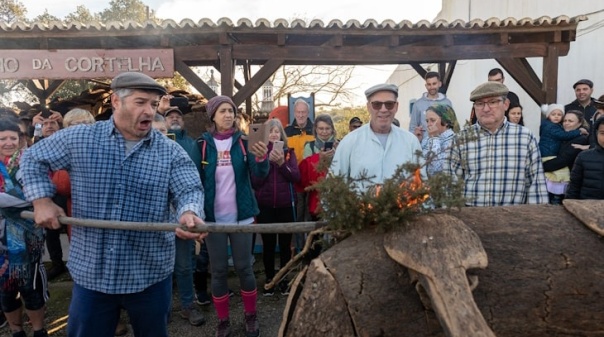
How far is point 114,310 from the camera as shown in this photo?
2.36m

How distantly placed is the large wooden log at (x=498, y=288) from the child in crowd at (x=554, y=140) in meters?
3.33

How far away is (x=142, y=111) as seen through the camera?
226 cm

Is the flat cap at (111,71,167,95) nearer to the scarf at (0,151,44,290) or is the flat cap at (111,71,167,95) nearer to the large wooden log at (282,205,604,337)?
Answer: the large wooden log at (282,205,604,337)

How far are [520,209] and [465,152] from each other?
0.93m

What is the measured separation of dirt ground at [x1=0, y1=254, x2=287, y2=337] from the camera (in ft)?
12.2

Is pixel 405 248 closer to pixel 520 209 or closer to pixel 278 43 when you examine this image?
pixel 520 209

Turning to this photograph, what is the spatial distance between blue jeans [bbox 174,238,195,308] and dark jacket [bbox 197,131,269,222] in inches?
23.2

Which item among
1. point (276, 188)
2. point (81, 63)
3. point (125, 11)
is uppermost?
point (125, 11)

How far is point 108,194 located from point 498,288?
6.27 feet

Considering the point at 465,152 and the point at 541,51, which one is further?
the point at 541,51

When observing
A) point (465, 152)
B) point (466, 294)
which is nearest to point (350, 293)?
point (466, 294)

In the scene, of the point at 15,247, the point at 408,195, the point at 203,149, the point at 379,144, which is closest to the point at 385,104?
the point at 379,144

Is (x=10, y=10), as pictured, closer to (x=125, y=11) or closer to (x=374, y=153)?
(x=125, y=11)

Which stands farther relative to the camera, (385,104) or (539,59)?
(539,59)
